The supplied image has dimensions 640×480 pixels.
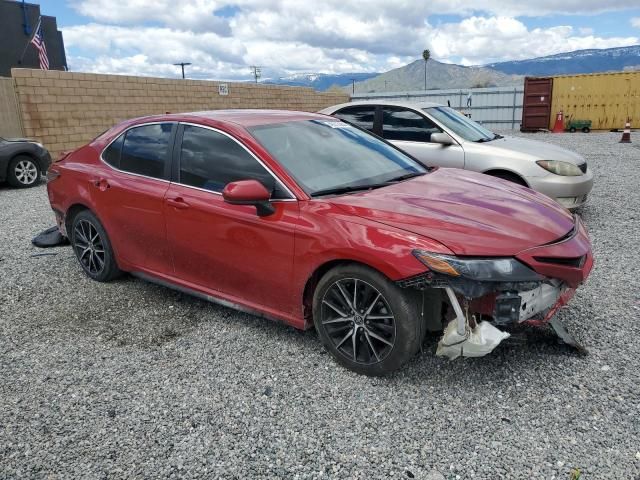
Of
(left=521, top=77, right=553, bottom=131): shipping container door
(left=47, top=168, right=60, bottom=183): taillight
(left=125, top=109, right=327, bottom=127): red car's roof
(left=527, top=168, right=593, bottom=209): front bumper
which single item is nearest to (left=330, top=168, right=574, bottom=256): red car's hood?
(left=125, top=109, right=327, bottom=127): red car's roof

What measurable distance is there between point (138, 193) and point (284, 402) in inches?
84.8

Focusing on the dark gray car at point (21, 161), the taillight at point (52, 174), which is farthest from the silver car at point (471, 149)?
the dark gray car at point (21, 161)

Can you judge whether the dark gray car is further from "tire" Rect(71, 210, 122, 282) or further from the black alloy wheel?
the black alloy wheel

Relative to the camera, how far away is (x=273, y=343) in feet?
11.9

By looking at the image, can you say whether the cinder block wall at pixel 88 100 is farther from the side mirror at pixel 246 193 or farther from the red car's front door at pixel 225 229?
the side mirror at pixel 246 193

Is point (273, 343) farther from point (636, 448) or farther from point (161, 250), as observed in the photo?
point (636, 448)

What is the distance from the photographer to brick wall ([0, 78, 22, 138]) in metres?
12.2

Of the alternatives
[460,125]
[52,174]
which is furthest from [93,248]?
[460,125]

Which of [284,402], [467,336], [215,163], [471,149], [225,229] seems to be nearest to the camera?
[467,336]

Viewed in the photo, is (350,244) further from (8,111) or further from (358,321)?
(8,111)

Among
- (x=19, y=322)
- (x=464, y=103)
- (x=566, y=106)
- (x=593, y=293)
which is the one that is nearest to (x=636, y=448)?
(x=593, y=293)

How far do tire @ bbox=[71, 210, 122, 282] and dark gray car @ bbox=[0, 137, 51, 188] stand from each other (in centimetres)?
713

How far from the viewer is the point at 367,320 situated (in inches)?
120

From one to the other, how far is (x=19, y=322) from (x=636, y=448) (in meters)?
4.33
